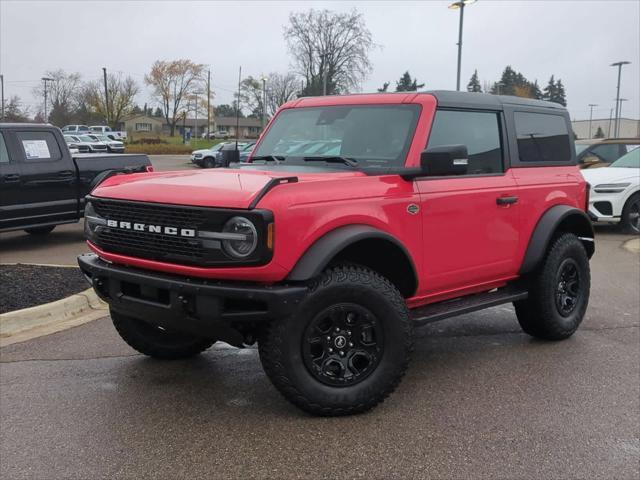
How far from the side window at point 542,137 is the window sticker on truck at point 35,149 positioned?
7.18 m

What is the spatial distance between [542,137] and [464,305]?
1784mm

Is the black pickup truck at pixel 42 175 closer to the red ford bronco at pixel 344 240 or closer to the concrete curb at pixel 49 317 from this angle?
the concrete curb at pixel 49 317

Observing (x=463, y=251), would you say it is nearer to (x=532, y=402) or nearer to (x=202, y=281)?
(x=532, y=402)

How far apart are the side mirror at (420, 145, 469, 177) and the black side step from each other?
934 mm

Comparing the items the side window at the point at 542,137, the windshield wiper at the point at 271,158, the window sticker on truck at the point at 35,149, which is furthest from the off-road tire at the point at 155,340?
the window sticker on truck at the point at 35,149

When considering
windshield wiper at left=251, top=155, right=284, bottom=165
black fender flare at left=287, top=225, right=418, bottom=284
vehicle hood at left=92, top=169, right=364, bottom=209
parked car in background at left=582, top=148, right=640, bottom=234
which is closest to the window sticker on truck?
windshield wiper at left=251, top=155, right=284, bottom=165

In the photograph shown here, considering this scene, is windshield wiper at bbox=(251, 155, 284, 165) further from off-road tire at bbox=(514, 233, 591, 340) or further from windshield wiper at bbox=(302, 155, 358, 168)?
off-road tire at bbox=(514, 233, 591, 340)

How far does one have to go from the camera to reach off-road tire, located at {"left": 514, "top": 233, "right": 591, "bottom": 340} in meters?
5.05

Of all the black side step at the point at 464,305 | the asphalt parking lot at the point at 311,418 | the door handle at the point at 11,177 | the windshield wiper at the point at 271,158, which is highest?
the windshield wiper at the point at 271,158

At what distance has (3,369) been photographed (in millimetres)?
4516

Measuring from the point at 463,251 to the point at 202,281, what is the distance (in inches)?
74.5

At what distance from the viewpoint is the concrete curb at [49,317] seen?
517 centimetres

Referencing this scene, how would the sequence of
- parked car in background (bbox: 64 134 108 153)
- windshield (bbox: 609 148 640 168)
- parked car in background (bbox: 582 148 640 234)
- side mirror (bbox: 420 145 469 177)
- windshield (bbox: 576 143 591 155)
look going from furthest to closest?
parked car in background (bbox: 64 134 108 153) → windshield (bbox: 576 143 591 155) → windshield (bbox: 609 148 640 168) → parked car in background (bbox: 582 148 640 234) → side mirror (bbox: 420 145 469 177)

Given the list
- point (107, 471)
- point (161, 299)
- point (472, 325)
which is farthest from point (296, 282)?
point (472, 325)
